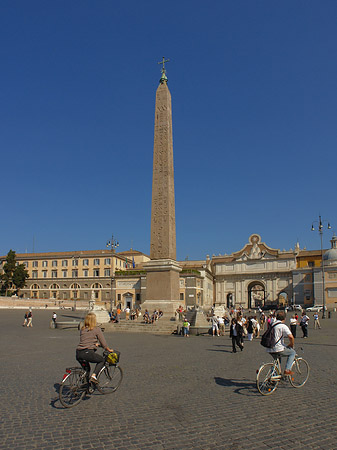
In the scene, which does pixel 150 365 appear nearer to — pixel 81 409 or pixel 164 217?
pixel 81 409

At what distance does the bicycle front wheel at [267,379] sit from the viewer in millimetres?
6492

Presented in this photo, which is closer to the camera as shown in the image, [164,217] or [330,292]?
[164,217]

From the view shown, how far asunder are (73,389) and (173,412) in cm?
147

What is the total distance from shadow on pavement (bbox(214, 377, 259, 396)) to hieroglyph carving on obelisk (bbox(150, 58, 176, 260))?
1395cm

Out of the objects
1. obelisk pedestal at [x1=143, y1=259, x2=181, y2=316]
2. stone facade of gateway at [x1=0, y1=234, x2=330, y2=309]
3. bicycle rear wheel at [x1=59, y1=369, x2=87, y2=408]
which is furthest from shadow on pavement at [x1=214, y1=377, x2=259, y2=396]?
stone facade of gateway at [x1=0, y1=234, x2=330, y2=309]

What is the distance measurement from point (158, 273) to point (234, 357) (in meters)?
10.6

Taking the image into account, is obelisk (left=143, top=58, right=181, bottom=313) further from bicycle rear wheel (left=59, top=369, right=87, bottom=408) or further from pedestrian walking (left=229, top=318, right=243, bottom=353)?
bicycle rear wheel (left=59, top=369, right=87, bottom=408)

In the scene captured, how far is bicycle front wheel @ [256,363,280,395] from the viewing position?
6.49 meters

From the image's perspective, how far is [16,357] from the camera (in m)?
11.1

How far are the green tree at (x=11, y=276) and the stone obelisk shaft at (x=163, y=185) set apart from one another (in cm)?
4464

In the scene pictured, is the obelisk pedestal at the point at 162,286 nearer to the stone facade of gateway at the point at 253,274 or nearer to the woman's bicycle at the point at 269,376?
the woman's bicycle at the point at 269,376

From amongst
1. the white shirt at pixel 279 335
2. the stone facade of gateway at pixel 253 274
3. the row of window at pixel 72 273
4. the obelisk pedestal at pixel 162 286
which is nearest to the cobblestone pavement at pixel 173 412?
the white shirt at pixel 279 335

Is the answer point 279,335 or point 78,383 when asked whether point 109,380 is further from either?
point 279,335

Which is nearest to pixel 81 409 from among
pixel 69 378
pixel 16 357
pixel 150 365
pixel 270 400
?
pixel 69 378
